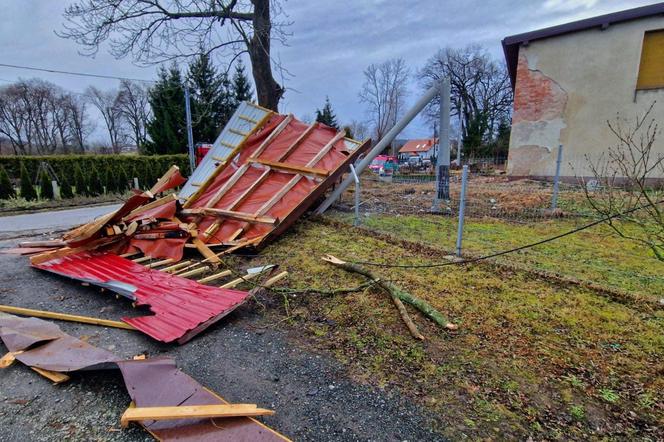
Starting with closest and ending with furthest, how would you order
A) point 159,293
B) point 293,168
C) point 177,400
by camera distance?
point 177,400
point 159,293
point 293,168

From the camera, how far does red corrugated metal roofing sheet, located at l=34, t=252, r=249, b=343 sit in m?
3.00

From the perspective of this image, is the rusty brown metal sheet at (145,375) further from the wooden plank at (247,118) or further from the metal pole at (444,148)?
the metal pole at (444,148)

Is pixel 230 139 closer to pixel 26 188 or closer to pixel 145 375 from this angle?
pixel 145 375

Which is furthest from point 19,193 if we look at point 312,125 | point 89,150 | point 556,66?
point 89,150

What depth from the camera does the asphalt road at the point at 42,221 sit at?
27.0 ft

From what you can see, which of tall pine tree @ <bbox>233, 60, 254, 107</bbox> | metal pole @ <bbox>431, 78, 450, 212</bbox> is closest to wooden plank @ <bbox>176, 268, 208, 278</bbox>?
metal pole @ <bbox>431, 78, 450, 212</bbox>

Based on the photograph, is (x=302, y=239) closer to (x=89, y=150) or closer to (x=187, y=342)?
(x=187, y=342)

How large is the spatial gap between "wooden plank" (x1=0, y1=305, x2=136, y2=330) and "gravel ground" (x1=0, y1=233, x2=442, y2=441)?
0.22 feet

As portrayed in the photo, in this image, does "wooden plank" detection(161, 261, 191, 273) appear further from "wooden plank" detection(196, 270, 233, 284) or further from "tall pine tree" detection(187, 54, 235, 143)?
"tall pine tree" detection(187, 54, 235, 143)

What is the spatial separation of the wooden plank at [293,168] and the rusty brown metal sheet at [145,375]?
4347mm

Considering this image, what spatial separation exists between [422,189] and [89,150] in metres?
50.3

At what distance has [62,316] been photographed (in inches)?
132

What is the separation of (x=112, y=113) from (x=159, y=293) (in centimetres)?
5138

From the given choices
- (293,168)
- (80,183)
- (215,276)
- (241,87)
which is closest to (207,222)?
(293,168)
